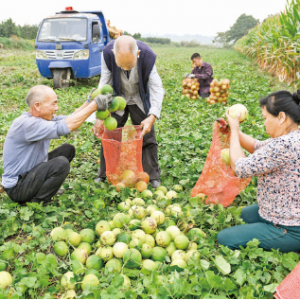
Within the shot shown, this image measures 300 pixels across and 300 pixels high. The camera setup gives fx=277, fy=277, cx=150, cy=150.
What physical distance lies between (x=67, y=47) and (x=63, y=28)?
95 centimetres

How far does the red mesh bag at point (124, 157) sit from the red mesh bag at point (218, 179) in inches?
27.3

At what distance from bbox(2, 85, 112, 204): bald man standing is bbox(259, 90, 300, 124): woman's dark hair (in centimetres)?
143

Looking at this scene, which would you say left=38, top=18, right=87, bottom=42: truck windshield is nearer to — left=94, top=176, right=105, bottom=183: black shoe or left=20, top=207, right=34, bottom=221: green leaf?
left=94, top=176, right=105, bottom=183: black shoe

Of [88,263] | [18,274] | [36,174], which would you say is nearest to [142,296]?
[88,263]

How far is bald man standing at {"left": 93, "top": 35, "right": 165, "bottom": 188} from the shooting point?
3.06m

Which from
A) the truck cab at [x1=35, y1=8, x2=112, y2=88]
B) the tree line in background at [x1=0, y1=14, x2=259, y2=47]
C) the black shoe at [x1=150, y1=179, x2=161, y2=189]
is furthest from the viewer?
the tree line in background at [x1=0, y1=14, x2=259, y2=47]

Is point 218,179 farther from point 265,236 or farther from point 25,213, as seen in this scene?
point 25,213

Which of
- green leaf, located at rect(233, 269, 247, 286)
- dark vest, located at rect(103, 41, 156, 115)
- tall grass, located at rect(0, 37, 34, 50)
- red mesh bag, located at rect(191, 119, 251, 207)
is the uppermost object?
tall grass, located at rect(0, 37, 34, 50)

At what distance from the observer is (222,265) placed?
6.65ft

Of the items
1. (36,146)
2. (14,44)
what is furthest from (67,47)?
(14,44)

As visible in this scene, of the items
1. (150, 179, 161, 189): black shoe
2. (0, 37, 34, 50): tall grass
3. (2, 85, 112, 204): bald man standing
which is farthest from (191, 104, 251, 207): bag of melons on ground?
(0, 37, 34, 50): tall grass

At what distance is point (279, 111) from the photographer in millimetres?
2088

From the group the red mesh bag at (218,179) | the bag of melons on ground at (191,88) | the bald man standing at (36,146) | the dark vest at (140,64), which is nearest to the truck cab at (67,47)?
the bag of melons on ground at (191,88)

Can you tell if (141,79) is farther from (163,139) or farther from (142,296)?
(142,296)
